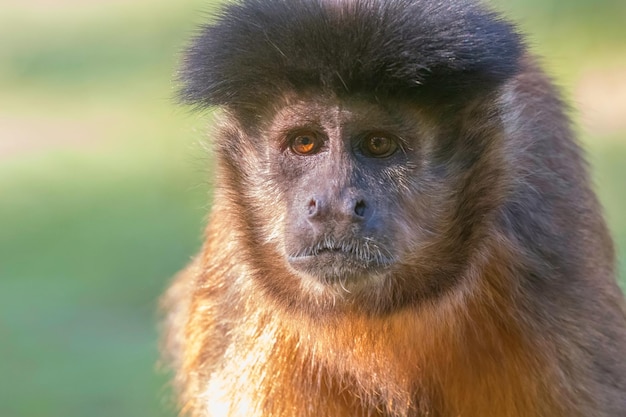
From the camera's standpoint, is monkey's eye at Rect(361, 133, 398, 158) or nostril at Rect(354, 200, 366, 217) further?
monkey's eye at Rect(361, 133, 398, 158)

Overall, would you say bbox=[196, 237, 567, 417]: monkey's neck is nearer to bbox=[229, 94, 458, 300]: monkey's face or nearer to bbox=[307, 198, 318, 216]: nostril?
bbox=[229, 94, 458, 300]: monkey's face

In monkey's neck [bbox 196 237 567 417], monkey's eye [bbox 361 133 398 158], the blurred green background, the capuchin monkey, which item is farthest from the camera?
the blurred green background

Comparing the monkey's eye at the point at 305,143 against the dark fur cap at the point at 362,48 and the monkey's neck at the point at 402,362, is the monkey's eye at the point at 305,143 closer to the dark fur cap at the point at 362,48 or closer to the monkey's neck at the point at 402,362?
the dark fur cap at the point at 362,48

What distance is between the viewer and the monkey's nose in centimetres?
537

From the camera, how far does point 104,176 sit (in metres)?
15.6

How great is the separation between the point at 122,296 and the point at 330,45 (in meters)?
7.59

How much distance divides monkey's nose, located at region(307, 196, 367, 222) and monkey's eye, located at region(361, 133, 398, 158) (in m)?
0.31

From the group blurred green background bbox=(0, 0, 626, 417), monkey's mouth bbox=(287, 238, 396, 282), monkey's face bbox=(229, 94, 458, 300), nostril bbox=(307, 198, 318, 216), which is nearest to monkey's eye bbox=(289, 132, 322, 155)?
monkey's face bbox=(229, 94, 458, 300)

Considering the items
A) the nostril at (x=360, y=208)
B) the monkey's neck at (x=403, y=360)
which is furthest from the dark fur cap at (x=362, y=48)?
the monkey's neck at (x=403, y=360)

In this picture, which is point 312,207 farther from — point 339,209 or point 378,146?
point 378,146

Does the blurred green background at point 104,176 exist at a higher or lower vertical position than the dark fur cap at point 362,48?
lower

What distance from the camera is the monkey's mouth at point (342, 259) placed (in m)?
5.42

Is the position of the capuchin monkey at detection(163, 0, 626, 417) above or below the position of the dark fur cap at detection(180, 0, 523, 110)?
below

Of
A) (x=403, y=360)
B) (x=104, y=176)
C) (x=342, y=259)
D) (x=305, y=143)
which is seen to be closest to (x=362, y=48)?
(x=305, y=143)
